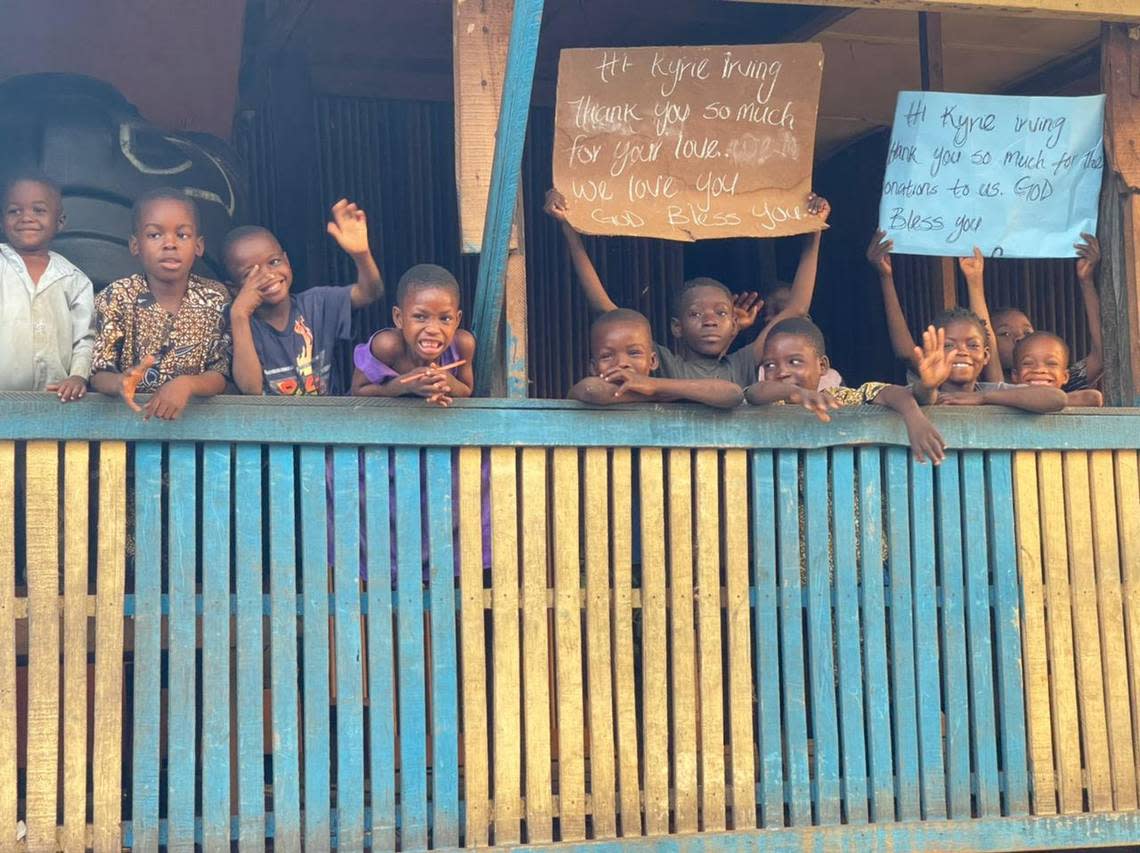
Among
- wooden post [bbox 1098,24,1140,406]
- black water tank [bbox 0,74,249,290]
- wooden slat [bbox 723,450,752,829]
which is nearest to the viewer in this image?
wooden slat [bbox 723,450,752,829]

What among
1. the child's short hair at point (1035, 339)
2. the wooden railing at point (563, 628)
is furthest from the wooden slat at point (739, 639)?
the child's short hair at point (1035, 339)

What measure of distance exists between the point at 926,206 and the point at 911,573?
138 centimetres

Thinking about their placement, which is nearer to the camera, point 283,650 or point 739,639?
point 283,650

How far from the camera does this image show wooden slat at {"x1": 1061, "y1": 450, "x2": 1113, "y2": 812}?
15.0 ft

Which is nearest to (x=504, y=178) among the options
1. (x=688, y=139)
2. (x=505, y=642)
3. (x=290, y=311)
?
(x=290, y=311)

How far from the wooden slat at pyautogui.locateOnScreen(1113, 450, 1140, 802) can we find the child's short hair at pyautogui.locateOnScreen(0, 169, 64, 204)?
11.6ft

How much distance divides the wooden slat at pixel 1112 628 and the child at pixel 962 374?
311mm

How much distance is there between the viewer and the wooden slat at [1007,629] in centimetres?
450

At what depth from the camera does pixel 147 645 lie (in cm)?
394

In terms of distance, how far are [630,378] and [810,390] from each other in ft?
2.13

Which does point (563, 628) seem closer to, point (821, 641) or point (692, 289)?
point (821, 641)

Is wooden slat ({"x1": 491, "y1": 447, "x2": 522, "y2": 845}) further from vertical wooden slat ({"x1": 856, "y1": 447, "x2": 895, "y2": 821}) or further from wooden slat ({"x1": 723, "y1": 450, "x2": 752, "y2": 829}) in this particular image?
vertical wooden slat ({"x1": 856, "y1": 447, "x2": 895, "y2": 821})

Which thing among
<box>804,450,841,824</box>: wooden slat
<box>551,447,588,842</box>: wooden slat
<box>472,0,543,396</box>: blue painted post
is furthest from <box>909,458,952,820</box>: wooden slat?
<box>472,0,543,396</box>: blue painted post

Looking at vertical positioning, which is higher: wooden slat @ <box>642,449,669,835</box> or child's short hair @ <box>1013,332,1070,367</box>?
child's short hair @ <box>1013,332,1070,367</box>
